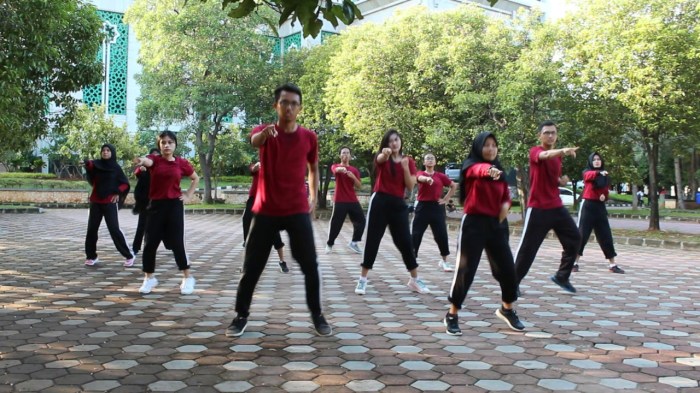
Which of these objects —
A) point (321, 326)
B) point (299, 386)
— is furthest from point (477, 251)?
point (299, 386)

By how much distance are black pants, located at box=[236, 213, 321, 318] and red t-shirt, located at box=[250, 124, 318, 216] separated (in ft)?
0.22

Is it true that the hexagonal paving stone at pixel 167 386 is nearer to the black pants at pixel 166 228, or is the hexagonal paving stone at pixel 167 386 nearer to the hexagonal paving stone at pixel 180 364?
the hexagonal paving stone at pixel 180 364

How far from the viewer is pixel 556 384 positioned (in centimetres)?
356

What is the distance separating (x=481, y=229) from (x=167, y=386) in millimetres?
2594

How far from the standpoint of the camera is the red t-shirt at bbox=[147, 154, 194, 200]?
633 centimetres

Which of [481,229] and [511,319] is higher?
[481,229]

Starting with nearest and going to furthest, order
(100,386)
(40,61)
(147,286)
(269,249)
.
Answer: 1. (100,386)
2. (269,249)
3. (147,286)
4. (40,61)

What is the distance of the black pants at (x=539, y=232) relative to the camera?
6152 millimetres

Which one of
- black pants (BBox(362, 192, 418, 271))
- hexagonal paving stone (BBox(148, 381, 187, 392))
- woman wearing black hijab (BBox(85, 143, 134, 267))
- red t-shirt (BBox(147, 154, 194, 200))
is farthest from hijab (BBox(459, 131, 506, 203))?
woman wearing black hijab (BBox(85, 143, 134, 267))

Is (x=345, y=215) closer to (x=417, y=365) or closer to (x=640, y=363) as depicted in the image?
(x=417, y=365)

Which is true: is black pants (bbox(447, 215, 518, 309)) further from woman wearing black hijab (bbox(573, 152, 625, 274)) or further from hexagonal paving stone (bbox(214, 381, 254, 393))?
woman wearing black hijab (bbox(573, 152, 625, 274))

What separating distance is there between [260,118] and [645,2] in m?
17.9

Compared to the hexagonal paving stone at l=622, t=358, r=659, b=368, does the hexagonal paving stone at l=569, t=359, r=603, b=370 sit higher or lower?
higher

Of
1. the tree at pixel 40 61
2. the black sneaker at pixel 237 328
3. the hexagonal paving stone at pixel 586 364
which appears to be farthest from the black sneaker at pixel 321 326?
the tree at pixel 40 61
